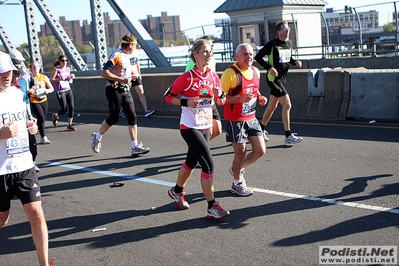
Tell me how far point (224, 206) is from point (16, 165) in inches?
104

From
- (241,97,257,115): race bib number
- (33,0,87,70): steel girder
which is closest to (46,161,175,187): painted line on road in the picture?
(241,97,257,115): race bib number

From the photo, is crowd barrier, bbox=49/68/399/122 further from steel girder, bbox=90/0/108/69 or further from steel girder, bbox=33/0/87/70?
steel girder, bbox=33/0/87/70

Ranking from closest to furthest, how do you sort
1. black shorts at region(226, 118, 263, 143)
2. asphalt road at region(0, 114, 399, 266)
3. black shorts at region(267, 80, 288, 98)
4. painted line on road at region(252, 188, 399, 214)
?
asphalt road at region(0, 114, 399, 266) → painted line on road at region(252, 188, 399, 214) → black shorts at region(226, 118, 263, 143) → black shorts at region(267, 80, 288, 98)

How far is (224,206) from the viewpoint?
6.53 m

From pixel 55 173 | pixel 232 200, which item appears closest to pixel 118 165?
pixel 55 173

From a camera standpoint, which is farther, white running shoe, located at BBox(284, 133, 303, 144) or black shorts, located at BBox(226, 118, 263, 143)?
white running shoe, located at BBox(284, 133, 303, 144)

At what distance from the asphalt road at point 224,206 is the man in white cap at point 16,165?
69 centimetres

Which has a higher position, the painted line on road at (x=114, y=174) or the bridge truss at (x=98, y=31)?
the bridge truss at (x=98, y=31)

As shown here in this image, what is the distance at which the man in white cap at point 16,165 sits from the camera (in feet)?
15.1

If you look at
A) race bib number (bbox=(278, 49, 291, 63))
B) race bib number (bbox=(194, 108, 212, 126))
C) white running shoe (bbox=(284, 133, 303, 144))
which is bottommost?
white running shoe (bbox=(284, 133, 303, 144))

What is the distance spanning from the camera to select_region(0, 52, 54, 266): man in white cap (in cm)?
461

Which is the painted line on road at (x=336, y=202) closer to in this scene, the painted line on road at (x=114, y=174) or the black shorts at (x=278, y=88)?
the painted line on road at (x=114, y=174)

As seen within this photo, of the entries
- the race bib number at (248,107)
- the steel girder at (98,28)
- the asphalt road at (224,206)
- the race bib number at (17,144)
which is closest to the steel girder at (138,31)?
the steel girder at (98,28)

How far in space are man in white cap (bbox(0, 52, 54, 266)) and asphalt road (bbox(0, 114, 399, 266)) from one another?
694 millimetres
